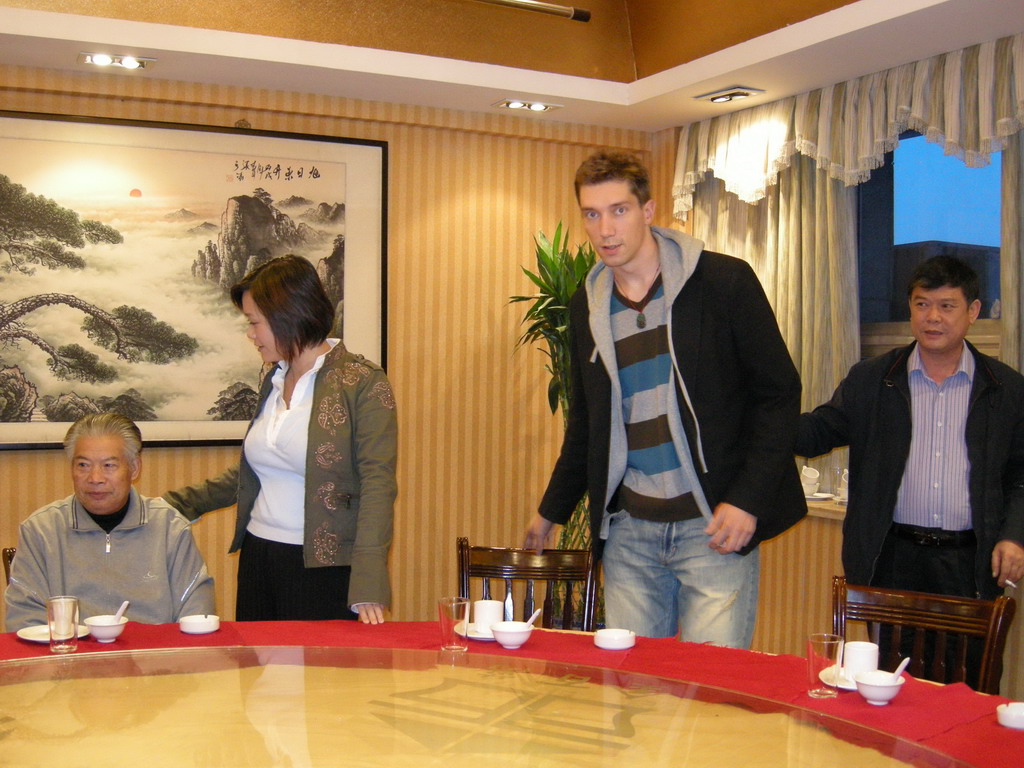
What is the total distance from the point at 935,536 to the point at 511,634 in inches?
67.4

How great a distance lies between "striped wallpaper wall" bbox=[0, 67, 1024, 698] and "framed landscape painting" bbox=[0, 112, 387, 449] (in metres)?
0.14

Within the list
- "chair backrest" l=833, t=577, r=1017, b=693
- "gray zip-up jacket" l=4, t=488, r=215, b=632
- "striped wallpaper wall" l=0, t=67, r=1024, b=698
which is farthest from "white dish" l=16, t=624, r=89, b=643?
"striped wallpaper wall" l=0, t=67, r=1024, b=698

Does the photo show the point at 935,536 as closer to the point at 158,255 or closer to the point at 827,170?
the point at 827,170

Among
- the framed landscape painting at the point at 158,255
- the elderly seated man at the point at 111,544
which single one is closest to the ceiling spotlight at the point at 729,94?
the framed landscape painting at the point at 158,255

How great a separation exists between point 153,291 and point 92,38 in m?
1.10

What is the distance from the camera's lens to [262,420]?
284 cm

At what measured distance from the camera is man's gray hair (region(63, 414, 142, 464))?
9.11 feet

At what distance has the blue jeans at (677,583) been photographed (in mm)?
2508

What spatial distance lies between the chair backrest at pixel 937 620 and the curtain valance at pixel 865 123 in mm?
2223

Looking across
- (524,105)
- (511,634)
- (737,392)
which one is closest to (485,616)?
(511,634)

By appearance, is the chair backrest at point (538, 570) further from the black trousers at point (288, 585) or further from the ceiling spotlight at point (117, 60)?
the ceiling spotlight at point (117, 60)

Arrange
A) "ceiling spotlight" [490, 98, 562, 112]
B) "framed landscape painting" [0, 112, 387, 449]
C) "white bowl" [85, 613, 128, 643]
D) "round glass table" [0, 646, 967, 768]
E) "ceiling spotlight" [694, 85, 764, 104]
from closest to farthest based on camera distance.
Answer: "round glass table" [0, 646, 967, 768]
"white bowl" [85, 613, 128, 643]
"framed landscape painting" [0, 112, 387, 449]
"ceiling spotlight" [694, 85, 764, 104]
"ceiling spotlight" [490, 98, 562, 112]

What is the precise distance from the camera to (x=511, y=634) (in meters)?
2.15

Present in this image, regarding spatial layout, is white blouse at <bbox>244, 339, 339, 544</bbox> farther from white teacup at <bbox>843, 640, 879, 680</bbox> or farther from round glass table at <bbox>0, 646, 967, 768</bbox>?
white teacup at <bbox>843, 640, 879, 680</bbox>
